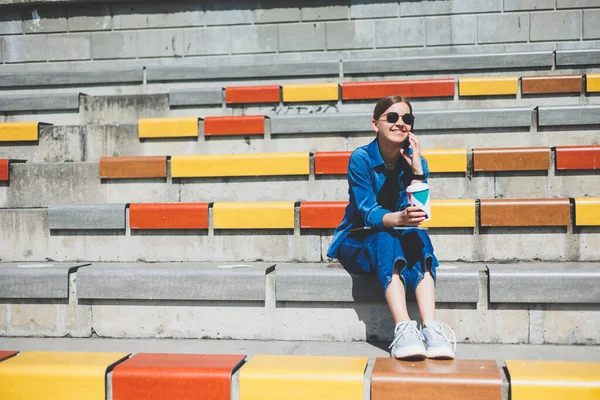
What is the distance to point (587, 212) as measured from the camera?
9.71 ft

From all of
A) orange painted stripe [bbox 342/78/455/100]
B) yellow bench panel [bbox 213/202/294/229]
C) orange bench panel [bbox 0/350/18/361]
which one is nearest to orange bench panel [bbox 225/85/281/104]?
orange painted stripe [bbox 342/78/455/100]

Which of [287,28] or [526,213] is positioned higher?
[287,28]

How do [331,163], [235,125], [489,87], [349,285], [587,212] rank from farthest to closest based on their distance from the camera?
[489,87], [235,125], [331,163], [587,212], [349,285]

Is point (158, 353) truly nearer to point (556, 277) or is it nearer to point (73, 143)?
point (556, 277)

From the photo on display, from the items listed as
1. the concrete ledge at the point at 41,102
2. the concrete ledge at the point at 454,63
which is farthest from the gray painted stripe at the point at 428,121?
the concrete ledge at the point at 41,102

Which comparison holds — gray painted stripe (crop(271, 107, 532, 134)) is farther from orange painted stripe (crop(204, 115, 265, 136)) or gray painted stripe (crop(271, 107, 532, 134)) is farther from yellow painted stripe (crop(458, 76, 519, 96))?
yellow painted stripe (crop(458, 76, 519, 96))

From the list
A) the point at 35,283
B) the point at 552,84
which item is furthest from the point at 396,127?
the point at 552,84

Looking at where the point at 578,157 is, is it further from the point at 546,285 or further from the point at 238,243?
the point at 238,243

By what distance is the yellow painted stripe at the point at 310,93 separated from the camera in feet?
16.1

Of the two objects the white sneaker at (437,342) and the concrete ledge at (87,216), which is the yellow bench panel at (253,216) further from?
the white sneaker at (437,342)

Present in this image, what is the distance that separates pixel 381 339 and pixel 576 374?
0.83 meters

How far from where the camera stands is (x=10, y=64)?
7.17 m

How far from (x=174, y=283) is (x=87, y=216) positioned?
31.0 inches

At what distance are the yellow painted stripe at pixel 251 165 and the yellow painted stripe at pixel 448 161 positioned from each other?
2.21ft
